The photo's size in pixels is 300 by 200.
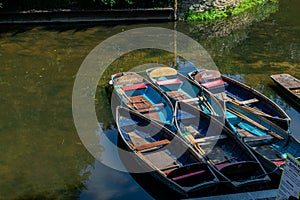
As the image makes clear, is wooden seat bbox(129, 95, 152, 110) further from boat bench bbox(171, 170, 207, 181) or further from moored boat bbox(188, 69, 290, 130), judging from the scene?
boat bench bbox(171, 170, 207, 181)

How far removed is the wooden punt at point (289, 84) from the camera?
15809 millimetres

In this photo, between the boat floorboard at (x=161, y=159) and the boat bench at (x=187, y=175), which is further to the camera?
the boat floorboard at (x=161, y=159)

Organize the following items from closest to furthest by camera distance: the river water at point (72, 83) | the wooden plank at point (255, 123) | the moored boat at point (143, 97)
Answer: the river water at point (72, 83) < the wooden plank at point (255, 123) < the moored boat at point (143, 97)

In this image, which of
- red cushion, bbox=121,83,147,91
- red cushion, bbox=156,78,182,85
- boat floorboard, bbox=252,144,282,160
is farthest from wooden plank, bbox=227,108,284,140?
red cushion, bbox=121,83,147,91

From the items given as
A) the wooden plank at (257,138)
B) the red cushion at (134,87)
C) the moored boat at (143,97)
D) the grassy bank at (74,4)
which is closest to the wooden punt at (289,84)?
the wooden plank at (257,138)

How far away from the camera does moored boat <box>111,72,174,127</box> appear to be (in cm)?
1431

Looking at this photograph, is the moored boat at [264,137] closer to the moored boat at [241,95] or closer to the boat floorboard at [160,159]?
the moored boat at [241,95]

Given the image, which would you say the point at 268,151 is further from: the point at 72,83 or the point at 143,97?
the point at 72,83

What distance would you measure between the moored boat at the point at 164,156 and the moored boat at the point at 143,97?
1.94 feet

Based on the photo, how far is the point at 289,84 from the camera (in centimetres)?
1655

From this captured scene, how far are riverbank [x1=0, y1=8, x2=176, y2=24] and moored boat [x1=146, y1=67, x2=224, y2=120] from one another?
9.62 m

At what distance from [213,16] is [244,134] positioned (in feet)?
49.5

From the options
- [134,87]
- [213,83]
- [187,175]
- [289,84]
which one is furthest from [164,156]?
[289,84]

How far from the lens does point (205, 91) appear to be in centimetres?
1510
